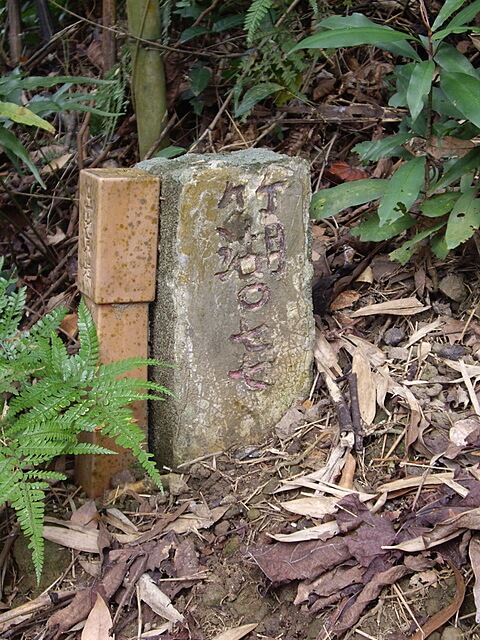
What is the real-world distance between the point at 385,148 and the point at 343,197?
0.76ft

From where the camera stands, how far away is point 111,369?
228cm

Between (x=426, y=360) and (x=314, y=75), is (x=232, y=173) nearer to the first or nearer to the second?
(x=426, y=360)

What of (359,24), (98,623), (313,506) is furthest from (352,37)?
(98,623)

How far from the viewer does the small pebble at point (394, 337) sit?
2.72m

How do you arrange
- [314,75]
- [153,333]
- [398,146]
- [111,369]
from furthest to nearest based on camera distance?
[314,75], [398,146], [153,333], [111,369]

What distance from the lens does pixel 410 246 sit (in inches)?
109

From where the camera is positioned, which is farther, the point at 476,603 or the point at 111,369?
the point at 111,369

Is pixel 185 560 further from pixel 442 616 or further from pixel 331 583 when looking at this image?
pixel 442 616

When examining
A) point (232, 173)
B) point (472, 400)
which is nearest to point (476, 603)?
point (472, 400)

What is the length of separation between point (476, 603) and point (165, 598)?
2.81 feet

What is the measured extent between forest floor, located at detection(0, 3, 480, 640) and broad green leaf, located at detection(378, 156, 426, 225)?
39 centimetres

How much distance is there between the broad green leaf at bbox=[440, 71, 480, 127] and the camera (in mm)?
2303

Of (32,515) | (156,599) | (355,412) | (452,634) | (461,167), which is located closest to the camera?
(452,634)

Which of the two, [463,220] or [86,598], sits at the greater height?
[463,220]
